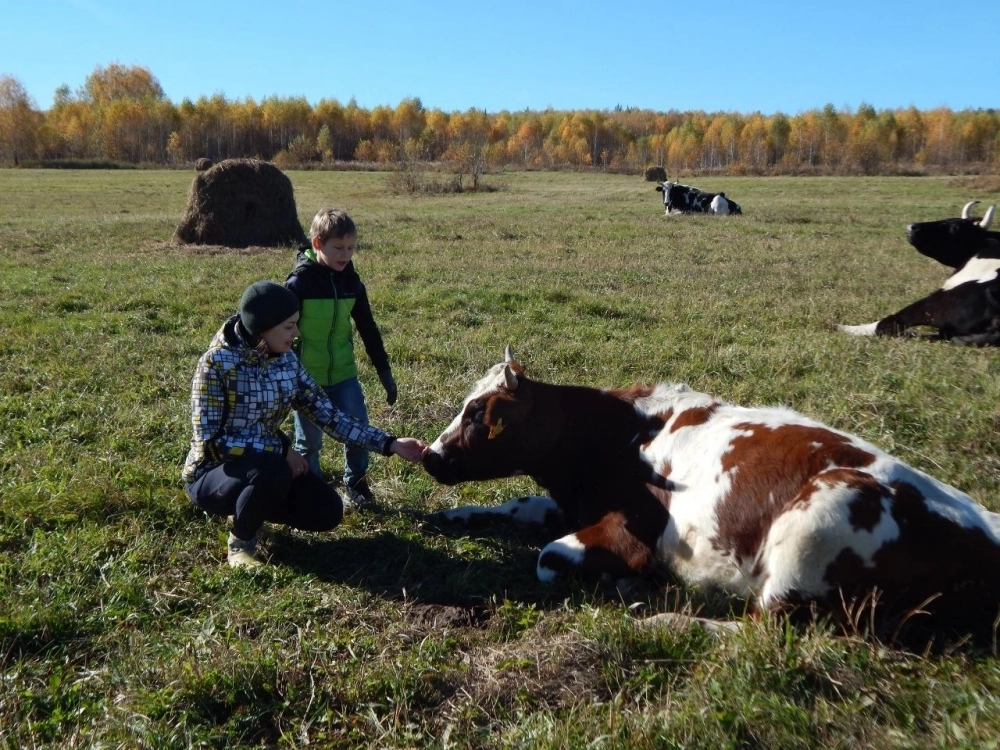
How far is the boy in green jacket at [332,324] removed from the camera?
5.29m

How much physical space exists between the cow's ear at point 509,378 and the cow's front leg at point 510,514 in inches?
29.5

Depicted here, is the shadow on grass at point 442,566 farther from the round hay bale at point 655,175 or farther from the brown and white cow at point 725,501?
the round hay bale at point 655,175

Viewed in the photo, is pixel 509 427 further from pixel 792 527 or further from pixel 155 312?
pixel 155 312

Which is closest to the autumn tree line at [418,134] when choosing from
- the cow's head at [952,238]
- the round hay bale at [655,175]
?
the round hay bale at [655,175]

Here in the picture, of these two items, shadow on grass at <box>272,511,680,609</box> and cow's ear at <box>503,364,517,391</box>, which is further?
cow's ear at <box>503,364,517,391</box>

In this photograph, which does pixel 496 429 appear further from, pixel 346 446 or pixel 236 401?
pixel 236 401

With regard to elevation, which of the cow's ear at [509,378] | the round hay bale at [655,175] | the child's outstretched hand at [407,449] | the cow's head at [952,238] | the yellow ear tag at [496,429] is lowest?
the child's outstretched hand at [407,449]

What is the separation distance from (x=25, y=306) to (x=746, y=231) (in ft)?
53.1

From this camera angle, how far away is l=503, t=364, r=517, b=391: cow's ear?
186 inches

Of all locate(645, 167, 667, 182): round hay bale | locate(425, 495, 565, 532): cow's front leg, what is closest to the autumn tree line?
locate(645, 167, 667, 182): round hay bale

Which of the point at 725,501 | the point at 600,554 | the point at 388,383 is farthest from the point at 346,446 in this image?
the point at 725,501

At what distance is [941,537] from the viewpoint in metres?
3.66

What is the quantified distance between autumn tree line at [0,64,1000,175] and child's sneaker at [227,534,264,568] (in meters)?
80.1

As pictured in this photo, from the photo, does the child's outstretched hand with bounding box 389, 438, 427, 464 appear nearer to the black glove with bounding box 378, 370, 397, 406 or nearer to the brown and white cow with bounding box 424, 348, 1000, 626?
the brown and white cow with bounding box 424, 348, 1000, 626
